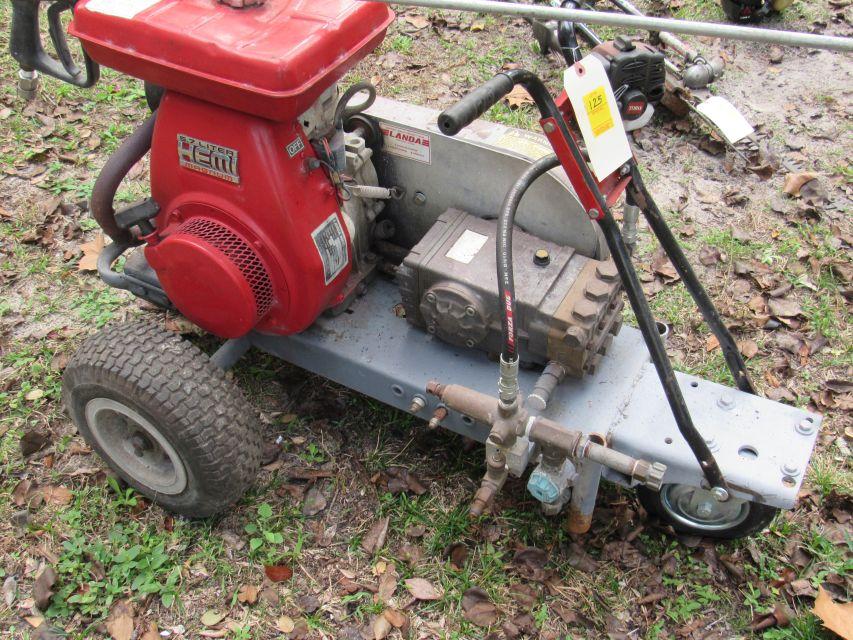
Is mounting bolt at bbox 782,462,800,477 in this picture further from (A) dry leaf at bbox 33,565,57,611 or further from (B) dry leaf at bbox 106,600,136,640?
(A) dry leaf at bbox 33,565,57,611

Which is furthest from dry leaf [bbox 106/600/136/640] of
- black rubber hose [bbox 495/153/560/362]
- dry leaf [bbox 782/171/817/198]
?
dry leaf [bbox 782/171/817/198]

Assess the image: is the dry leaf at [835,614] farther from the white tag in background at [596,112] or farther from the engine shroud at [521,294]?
the white tag in background at [596,112]

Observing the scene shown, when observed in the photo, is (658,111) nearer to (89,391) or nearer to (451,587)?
(451,587)

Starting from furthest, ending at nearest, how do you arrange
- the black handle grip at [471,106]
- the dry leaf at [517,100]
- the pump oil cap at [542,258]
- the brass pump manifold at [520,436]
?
Answer: the dry leaf at [517,100], the pump oil cap at [542,258], the brass pump manifold at [520,436], the black handle grip at [471,106]

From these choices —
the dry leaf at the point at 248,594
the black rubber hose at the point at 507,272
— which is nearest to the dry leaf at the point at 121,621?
the dry leaf at the point at 248,594

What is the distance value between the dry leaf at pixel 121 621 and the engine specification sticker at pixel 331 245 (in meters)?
1.16

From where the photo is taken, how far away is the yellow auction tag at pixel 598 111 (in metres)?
1.61

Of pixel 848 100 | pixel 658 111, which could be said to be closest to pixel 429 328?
pixel 658 111

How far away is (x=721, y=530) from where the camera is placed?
2361 millimetres

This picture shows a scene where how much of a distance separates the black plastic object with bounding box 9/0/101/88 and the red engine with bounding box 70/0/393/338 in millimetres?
342

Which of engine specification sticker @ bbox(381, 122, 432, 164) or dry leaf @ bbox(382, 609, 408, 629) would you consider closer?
dry leaf @ bbox(382, 609, 408, 629)

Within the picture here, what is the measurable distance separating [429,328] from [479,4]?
113 cm

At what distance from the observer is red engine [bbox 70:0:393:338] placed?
1.95 metres

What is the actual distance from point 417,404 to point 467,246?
50 centimetres
